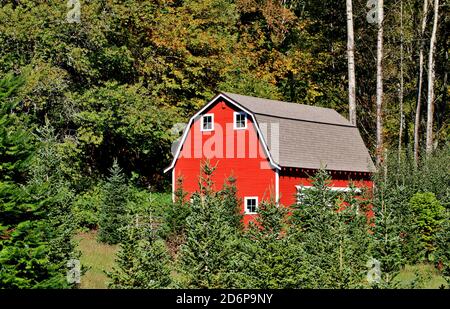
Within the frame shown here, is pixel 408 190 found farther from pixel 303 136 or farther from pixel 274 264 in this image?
pixel 274 264

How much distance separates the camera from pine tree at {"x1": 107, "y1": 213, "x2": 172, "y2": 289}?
13906 millimetres

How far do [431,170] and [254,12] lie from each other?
26.5 meters

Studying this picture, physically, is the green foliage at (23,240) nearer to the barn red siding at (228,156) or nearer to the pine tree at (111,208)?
the pine tree at (111,208)

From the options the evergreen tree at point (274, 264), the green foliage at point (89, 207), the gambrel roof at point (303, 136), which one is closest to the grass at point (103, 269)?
the green foliage at point (89, 207)

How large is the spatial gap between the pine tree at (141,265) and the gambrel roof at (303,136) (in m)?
16.8

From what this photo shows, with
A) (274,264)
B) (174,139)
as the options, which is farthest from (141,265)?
(174,139)

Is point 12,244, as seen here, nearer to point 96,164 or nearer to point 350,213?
point 350,213

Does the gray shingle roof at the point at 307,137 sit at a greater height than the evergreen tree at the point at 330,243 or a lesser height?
greater

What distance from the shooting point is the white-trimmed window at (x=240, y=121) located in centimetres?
3250

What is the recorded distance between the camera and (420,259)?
24172 millimetres

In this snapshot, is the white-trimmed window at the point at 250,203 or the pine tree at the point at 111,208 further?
the white-trimmed window at the point at 250,203

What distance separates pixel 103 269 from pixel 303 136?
18.1 meters

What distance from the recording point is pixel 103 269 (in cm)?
1595
